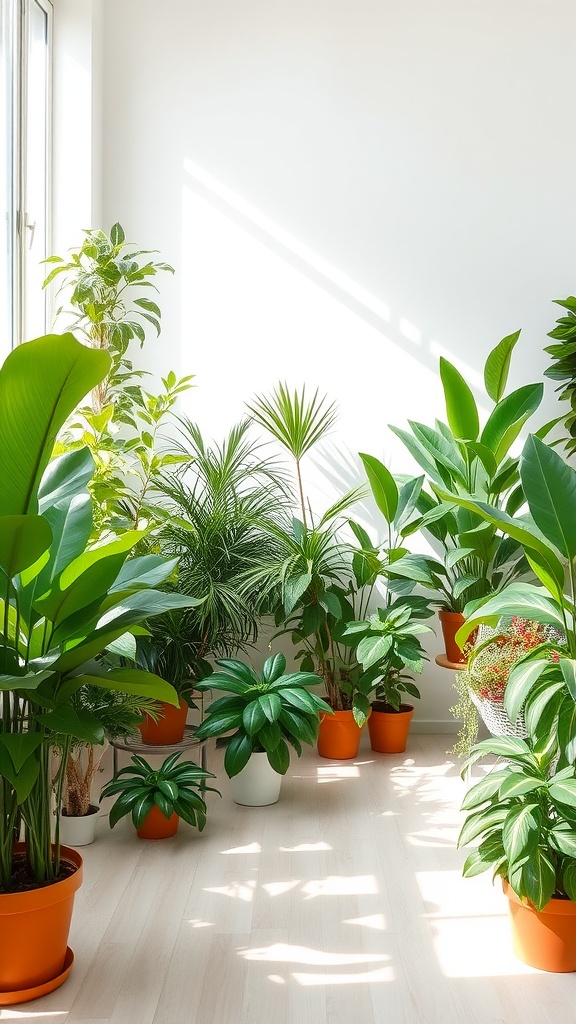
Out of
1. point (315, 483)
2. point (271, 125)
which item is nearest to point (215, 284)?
point (271, 125)

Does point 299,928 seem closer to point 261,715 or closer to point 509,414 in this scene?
point 261,715

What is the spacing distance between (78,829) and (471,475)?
6.47 feet

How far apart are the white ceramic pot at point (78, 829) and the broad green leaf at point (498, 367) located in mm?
2260

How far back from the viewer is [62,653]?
74.5 inches

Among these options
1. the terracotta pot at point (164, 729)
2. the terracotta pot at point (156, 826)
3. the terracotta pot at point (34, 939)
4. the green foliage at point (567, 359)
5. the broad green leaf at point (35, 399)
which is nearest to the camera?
the broad green leaf at point (35, 399)

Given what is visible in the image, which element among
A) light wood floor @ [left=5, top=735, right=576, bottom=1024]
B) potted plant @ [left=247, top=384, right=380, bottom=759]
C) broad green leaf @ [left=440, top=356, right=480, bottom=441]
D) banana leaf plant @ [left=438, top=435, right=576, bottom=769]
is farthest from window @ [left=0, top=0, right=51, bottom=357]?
banana leaf plant @ [left=438, top=435, right=576, bottom=769]

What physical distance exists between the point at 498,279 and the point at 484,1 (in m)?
1.21

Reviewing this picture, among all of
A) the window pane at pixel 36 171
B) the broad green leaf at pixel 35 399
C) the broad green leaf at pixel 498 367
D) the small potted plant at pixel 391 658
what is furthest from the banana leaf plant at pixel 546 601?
the window pane at pixel 36 171

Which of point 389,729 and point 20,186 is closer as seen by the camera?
point 20,186

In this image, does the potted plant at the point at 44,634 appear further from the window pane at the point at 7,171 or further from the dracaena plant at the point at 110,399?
the window pane at the point at 7,171

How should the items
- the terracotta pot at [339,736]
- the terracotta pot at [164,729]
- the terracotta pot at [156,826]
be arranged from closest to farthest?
the terracotta pot at [156,826], the terracotta pot at [164,729], the terracotta pot at [339,736]

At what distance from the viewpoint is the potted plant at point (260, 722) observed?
122 inches

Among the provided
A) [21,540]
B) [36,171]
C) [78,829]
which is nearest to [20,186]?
[36,171]

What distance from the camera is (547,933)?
2119 mm
